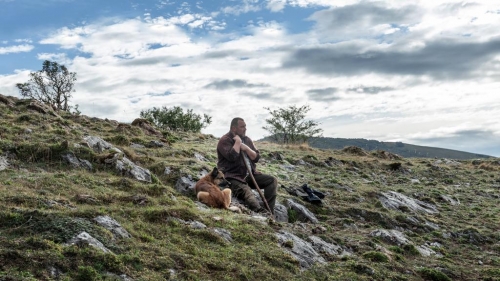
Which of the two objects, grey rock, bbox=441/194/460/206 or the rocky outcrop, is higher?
the rocky outcrop

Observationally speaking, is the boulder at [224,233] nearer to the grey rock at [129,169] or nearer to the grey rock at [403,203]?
the grey rock at [129,169]

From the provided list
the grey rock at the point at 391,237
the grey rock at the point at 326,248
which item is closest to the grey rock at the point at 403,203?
the grey rock at the point at 391,237

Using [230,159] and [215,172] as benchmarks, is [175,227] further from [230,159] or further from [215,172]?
[230,159]

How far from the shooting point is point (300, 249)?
426 inches

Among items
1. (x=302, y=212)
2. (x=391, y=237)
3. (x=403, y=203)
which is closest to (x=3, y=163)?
(x=302, y=212)

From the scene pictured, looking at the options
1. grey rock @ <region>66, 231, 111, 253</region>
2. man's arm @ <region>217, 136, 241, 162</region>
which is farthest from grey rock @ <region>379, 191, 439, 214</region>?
grey rock @ <region>66, 231, 111, 253</region>

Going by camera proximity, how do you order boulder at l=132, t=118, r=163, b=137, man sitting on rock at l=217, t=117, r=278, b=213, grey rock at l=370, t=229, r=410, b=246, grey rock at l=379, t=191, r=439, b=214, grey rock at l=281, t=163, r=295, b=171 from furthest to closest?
1. boulder at l=132, t=118, r=163, b=137
2. grey rock at l=281, t=163, r=295, b=171
3. grey rock at l=379, t=191, r=439, b=214
4. man sitting on rock at l=217, t=117, r=278, b=213
5. grey rock at l=370, t=229, r=410, b=246

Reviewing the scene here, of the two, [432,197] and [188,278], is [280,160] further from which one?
[188,278]

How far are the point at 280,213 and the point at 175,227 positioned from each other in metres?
5.57

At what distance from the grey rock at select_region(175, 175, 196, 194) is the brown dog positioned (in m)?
0.65

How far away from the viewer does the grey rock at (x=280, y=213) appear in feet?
48.2

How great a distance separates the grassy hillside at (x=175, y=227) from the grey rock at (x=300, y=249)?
0.48ft

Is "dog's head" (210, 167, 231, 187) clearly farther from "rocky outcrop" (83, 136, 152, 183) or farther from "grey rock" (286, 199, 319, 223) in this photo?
"grey rock" (286, 199, 319, 223)

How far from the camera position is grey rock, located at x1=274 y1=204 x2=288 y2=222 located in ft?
48.2
